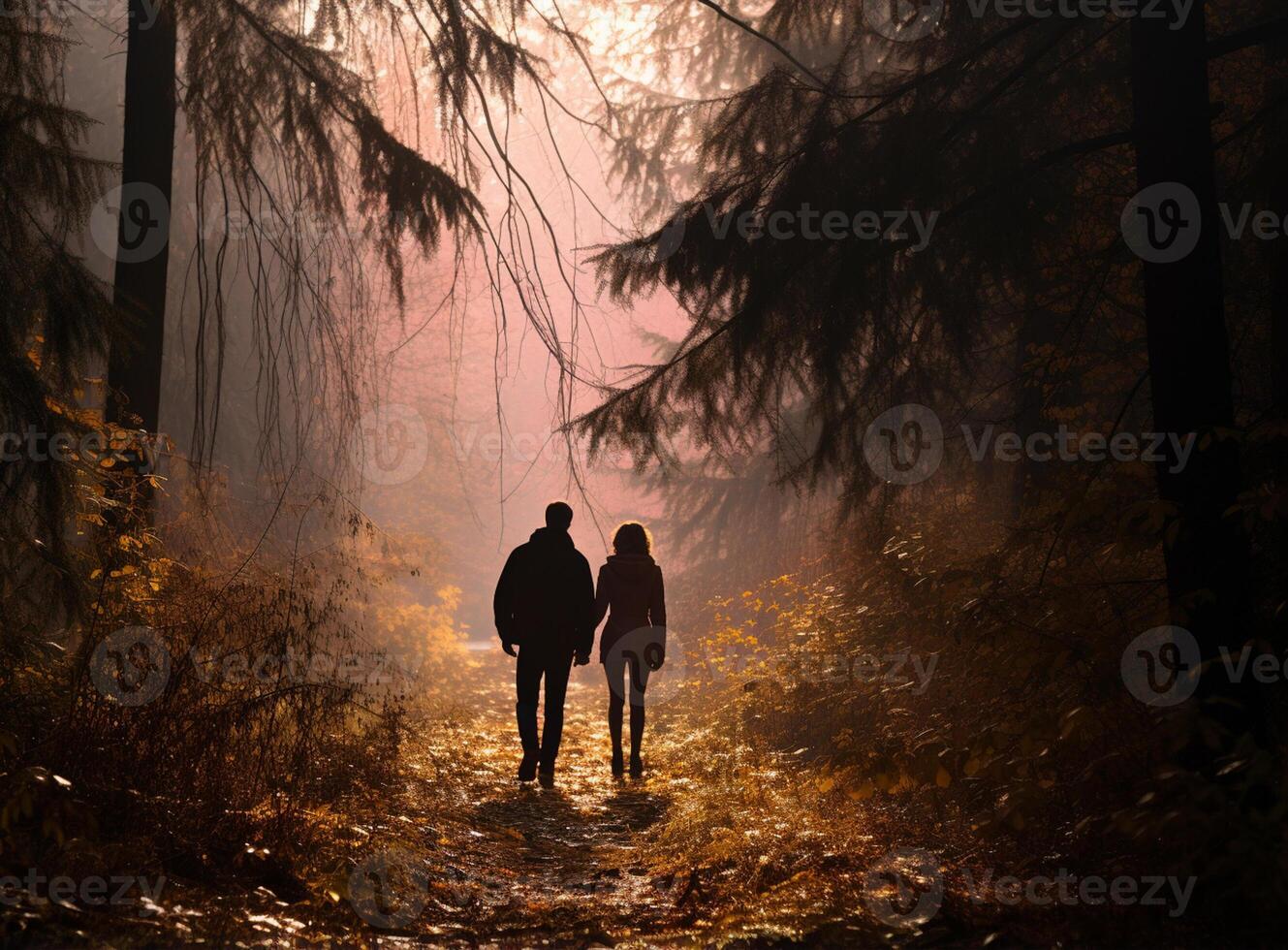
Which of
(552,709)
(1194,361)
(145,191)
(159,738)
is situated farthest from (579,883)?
(145,191)

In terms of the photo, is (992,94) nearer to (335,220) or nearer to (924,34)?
(924,34)

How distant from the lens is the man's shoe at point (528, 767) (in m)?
7.60

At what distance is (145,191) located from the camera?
7.05 m

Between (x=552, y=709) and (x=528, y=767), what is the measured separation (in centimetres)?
47

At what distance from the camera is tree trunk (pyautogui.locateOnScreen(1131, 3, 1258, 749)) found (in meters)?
4.17

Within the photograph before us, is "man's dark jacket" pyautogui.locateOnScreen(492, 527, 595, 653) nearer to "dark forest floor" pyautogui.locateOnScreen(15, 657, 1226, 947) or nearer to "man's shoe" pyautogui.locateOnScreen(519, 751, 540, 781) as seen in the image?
"man's shoe" pyautogui.locateOnScreen(519, 751, 540, 781)

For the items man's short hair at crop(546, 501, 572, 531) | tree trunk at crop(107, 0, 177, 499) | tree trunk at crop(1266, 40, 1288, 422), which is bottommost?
man's short hair at crop(546, 501, 572, 531)

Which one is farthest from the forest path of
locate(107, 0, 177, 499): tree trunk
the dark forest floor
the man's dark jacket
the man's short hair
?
locate(107, 0, 177, 499): tree trunk

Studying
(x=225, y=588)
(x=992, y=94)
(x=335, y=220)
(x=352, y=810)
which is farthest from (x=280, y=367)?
(x=992, y=94)

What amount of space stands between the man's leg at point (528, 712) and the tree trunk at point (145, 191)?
324cm

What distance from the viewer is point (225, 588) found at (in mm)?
5785

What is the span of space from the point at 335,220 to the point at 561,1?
104 inches

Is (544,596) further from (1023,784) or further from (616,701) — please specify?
(1023,784)

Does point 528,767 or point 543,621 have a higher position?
point 543,621
